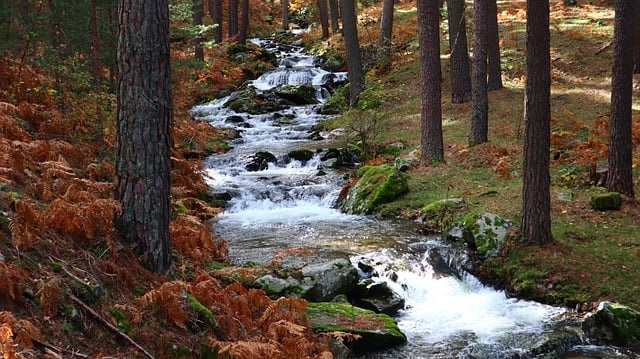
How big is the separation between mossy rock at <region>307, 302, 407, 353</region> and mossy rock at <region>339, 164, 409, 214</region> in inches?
226

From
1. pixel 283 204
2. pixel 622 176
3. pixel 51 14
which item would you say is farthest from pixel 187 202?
pixel 622 176

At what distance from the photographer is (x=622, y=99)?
10617mm

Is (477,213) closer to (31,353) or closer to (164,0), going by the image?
(164,0)

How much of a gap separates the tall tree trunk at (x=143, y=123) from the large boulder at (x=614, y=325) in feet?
17.9

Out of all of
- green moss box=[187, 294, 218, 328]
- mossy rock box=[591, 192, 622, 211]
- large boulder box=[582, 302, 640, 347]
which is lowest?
large boulder box=[582, 302, 640, 347]

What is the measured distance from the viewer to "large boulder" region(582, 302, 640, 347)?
7188 millimetres

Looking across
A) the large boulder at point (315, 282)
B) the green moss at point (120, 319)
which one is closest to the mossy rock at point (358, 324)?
the large boulder at point (315, 282)

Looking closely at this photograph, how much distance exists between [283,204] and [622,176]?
7.56 metres

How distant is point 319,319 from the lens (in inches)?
269

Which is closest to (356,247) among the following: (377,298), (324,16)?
(377,298)

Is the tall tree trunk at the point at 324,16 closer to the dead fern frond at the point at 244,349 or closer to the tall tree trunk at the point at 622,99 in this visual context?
the tall tree trunk at the point at 622,99

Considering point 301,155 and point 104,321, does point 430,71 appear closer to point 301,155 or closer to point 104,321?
point 301,155

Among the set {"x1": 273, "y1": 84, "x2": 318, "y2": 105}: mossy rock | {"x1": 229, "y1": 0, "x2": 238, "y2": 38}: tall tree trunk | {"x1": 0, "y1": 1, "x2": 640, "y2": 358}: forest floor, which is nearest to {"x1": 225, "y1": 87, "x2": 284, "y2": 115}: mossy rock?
{"x1": 273, "y1": 84, "x2": 318, "y2": 105}: mossy rock

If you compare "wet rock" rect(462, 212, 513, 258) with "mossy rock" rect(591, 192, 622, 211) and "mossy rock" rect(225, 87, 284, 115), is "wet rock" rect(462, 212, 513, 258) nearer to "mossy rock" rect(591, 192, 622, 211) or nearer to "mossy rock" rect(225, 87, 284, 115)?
"mossy rock" rect(591, 192, 622, 211)
